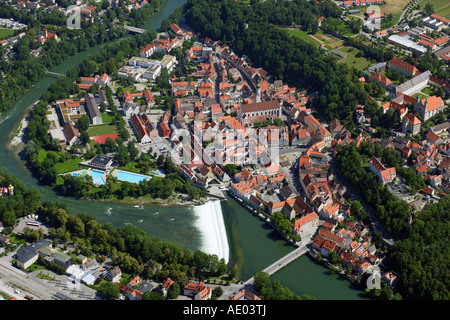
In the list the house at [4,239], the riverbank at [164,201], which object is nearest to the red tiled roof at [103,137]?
the riverbank at [164,201]

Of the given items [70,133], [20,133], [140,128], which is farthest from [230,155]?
[20,133]

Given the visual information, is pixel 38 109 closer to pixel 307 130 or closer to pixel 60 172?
pixel 60 172

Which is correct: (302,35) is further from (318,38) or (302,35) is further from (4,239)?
(4,239)

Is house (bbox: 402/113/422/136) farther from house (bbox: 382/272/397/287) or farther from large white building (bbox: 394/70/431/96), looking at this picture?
house (bbox: 382/272/397/287)

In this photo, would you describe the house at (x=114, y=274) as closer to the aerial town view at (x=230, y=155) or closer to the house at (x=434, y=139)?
the aerial town view at (x=230, y=155)

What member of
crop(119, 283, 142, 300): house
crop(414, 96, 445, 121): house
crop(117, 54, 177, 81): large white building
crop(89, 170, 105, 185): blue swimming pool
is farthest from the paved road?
crop(414, 96, 445, 121): house

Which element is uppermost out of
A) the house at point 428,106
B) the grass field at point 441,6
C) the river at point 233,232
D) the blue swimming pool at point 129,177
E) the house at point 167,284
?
the grass field at point 441,6

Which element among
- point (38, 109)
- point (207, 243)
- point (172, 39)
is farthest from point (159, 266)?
point (172, 39)

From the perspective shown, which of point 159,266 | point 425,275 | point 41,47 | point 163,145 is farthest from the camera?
point 41,47
